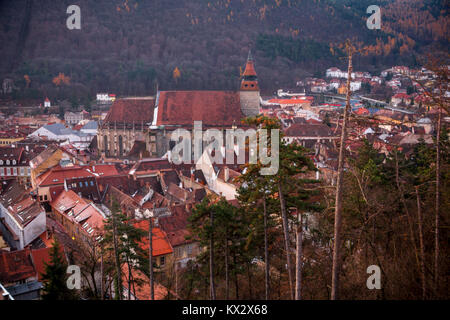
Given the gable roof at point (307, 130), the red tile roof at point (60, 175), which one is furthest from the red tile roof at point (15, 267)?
the gable roof at point (307, 130)

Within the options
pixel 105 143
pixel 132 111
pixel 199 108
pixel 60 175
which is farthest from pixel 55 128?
pixel 60 175

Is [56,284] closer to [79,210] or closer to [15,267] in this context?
[15,267]

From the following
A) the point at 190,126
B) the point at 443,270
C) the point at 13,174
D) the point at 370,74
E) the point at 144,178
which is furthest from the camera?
the point at 370,74

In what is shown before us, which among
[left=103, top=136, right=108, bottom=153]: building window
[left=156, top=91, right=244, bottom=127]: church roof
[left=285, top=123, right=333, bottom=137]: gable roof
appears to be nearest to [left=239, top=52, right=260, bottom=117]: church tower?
[left=156, top=91, right=244, bottom=127]: church roof

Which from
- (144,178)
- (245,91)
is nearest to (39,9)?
(245,91)

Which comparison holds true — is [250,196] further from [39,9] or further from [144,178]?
[39,9]

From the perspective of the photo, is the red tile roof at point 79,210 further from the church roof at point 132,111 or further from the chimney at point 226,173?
the church roof at point 132,111

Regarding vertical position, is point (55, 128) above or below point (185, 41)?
below
